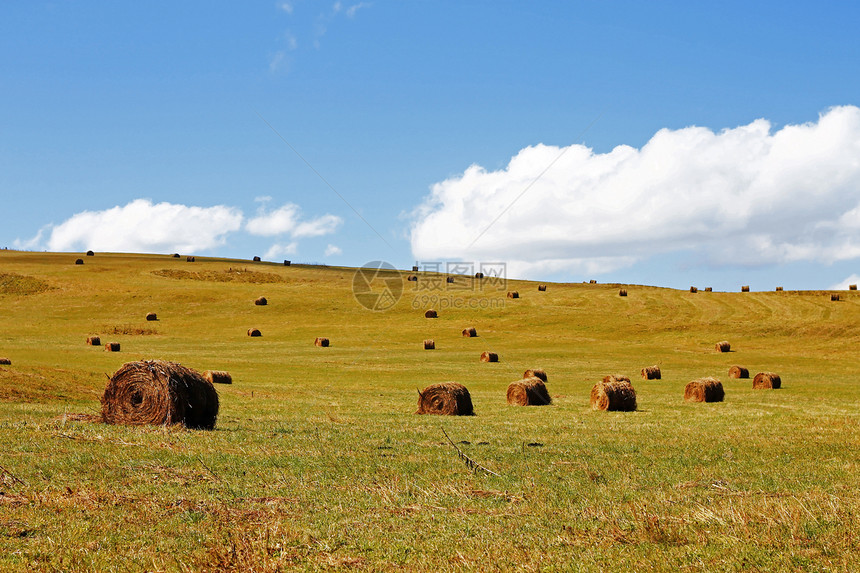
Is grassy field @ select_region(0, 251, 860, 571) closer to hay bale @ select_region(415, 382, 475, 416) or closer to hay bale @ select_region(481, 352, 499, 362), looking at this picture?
hay bale @ select_region(415, 382, 475, 416)

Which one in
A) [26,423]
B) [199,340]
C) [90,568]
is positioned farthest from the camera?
[199,340]

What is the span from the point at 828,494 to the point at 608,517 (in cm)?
351

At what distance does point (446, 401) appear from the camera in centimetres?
2406

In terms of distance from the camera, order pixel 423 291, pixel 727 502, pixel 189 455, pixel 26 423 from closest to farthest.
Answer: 1. pixel 727 502
2. pixel 189 455
3. pixel 26 423
4. pixel 423 291

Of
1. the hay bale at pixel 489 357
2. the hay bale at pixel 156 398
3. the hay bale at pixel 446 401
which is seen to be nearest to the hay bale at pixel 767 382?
the hay bale at pixel 489 357

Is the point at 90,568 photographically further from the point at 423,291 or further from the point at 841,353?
the point at 423,291

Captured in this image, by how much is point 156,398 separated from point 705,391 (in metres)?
21.1

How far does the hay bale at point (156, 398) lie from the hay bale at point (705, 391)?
773 inches

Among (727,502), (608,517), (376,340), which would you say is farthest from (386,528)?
(376,340)

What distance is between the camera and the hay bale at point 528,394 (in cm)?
2767

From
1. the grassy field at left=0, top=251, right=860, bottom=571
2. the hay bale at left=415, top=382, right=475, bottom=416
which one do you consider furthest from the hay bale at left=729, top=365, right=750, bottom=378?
the hay bale at left=415, top=382, right=475, bottom=416

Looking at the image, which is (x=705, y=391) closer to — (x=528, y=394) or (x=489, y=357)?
(x=528, y=394)

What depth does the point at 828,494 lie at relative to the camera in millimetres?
10305

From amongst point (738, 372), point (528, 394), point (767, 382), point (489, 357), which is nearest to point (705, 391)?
point (528, 394)
